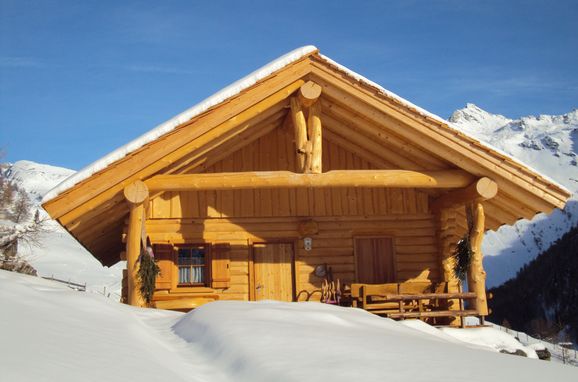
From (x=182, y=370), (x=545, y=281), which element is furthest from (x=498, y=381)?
(x=545, y=281)

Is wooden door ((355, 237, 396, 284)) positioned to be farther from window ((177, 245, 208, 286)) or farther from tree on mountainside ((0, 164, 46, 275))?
tree on mountainside ((0, 164, 46, 275))

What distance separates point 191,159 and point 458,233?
281 inches

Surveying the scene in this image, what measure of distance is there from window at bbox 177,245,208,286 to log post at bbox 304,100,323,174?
140 inches

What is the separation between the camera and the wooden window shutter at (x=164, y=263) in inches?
540

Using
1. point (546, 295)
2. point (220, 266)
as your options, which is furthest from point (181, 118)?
point (546, 295)

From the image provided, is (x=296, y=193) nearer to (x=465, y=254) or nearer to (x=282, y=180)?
(x=282, y=180)

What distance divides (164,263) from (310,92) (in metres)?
4.74

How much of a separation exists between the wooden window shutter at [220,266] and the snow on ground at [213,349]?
20.7 ft

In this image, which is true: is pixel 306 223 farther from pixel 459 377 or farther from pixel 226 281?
pixel 459 377

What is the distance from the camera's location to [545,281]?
10100 centimetres

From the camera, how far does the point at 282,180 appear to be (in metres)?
12.1

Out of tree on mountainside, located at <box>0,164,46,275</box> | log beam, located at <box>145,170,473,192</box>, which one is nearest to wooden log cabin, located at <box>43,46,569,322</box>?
log beam, located at <box>145,170,473,192</box>

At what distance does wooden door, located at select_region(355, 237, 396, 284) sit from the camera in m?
14.5

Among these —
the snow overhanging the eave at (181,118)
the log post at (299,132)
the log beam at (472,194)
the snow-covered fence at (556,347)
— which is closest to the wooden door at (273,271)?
the log post at (299,132)
